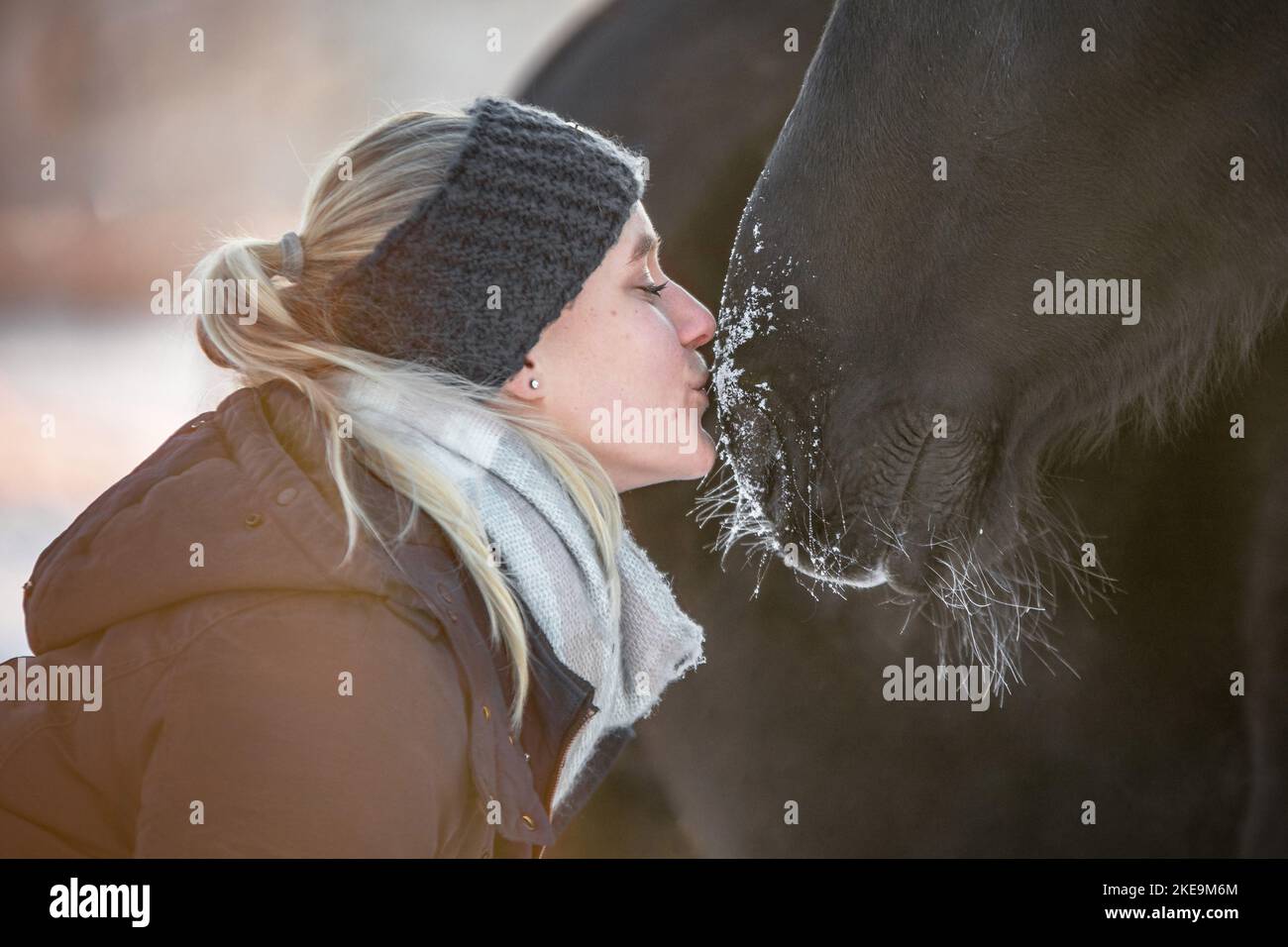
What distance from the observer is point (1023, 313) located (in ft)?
4.73

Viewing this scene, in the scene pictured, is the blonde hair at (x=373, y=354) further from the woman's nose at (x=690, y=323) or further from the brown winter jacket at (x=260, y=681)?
the woman's nose at (x=690, y=323)

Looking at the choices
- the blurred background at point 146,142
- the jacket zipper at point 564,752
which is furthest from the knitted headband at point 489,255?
the blurred background at point 146,142

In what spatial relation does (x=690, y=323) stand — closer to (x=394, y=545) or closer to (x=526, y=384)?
(x=526, y=384)

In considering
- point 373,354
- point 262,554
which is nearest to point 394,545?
point 262,554

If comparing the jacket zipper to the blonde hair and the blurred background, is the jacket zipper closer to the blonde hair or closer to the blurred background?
the blonde hair

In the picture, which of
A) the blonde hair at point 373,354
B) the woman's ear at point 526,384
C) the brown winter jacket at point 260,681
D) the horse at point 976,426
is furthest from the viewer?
the horse at point 976,426

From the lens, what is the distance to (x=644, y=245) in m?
1.17

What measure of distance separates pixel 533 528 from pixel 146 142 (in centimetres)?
147

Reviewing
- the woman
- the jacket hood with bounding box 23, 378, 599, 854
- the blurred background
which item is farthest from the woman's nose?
the blurred background

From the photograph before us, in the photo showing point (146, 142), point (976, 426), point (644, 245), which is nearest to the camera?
point (644, 245)

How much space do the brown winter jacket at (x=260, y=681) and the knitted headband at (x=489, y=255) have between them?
0.10m

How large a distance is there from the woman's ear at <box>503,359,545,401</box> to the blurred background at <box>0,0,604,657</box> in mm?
1056

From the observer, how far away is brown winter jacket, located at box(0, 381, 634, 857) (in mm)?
807

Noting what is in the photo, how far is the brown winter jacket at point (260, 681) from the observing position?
0.81 meters
